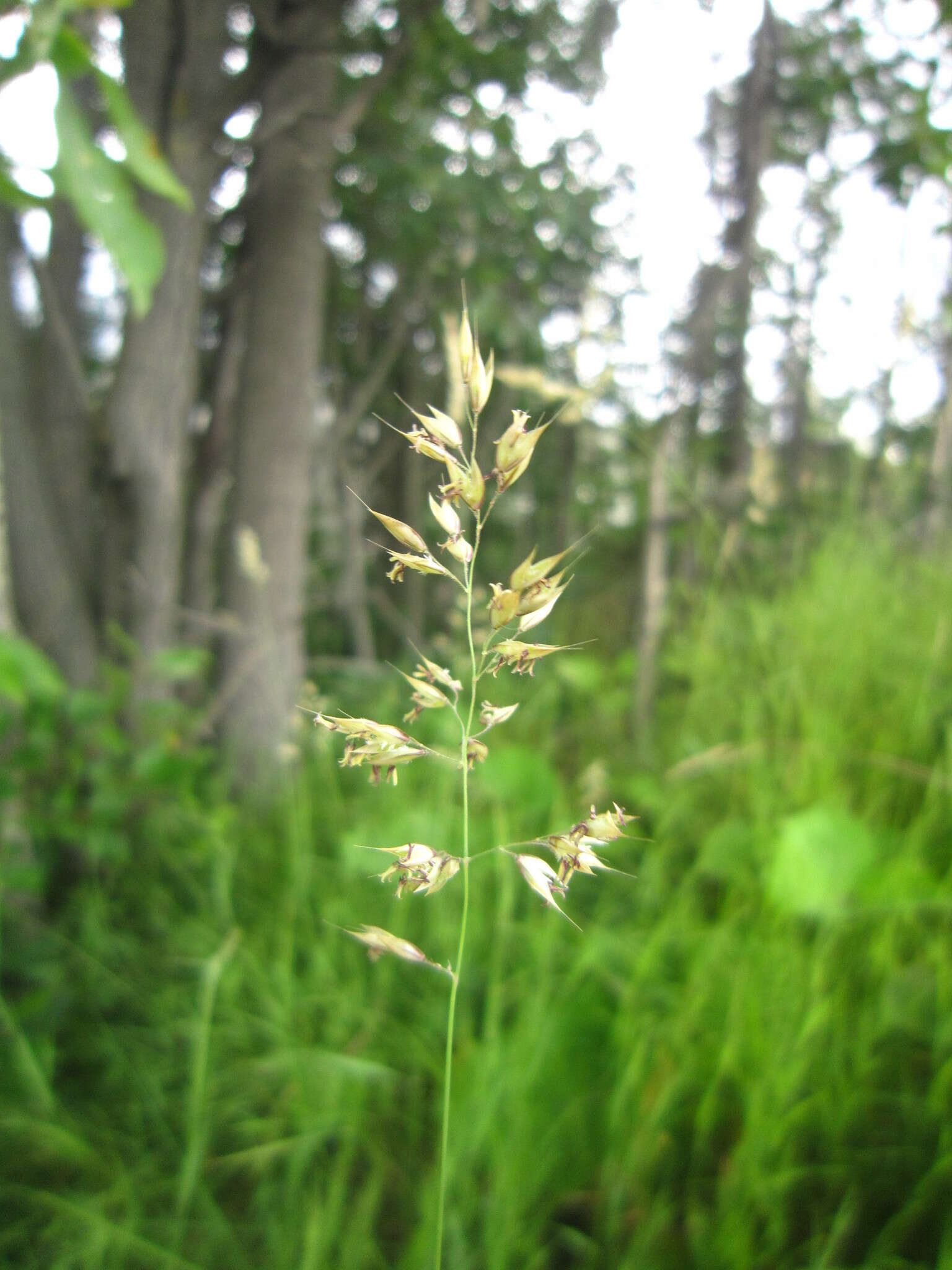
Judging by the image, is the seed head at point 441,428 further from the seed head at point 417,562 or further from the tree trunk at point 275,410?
the tree trunk at point 275,410

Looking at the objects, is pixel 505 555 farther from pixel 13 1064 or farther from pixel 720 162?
pixel 13 1064

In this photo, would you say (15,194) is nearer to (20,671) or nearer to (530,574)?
(20,671)

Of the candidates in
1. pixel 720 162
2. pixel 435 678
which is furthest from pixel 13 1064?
pixel 720 162

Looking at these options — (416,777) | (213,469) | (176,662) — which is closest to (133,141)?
(176,662)

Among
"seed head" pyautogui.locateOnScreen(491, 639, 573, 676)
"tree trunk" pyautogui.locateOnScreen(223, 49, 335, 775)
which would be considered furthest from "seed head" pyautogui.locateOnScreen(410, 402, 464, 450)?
"tree trunk" pyautogui.locateOnScreen(223, 49, 335, 775)

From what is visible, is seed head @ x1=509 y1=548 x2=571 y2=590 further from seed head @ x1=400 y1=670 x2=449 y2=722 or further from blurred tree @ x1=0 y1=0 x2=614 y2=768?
blurred tree @ x1=0 y1=0 x2=614 y2=768

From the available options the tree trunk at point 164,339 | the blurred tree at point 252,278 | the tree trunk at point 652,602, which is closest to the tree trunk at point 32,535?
the blurred tree at point 252,278
